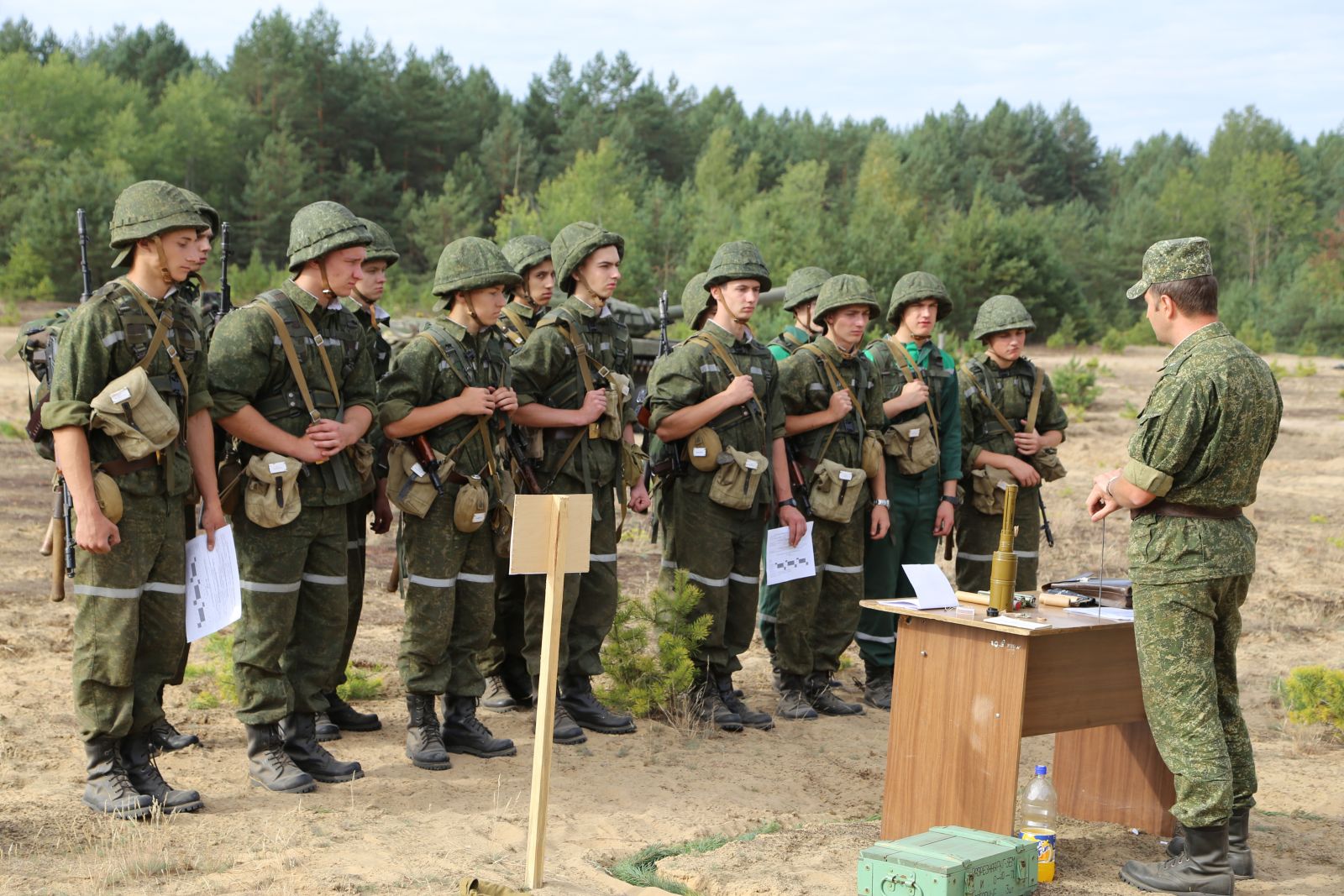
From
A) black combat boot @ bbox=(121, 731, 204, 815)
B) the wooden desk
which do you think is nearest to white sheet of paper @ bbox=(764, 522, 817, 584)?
the wooden desk

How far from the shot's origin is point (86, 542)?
5.13m

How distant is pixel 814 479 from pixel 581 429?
1554mm

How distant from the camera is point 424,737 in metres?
6.49

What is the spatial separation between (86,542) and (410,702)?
197 centimetres

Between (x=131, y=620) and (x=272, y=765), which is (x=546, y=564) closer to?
(x=131, y=620)

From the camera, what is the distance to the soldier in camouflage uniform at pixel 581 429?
7.00 m

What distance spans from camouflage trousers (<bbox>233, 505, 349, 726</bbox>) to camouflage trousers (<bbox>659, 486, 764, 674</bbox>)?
209 centimetres

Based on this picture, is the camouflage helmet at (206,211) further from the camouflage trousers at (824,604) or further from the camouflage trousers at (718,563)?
the camouflage trousers at (824,604)

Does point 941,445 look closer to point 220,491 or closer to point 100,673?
point 220,491

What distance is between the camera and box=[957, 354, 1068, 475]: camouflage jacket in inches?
344

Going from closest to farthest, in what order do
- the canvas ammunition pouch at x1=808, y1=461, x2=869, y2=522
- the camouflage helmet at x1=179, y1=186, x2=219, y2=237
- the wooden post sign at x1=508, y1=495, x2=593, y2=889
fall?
the wooden post sign at x1=508, y1=495, x2=593, y2=889 < the camouflage helmet at x1=179, y1=186, x2=219, y2=237 < the canvas ammunition pouch at x1=808, y1=461, x2=869, y2=522

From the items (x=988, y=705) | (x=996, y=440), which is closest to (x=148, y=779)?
(x=988, y=705)

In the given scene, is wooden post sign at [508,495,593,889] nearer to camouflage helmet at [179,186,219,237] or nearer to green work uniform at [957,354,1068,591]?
camouflage helmet at [179,186,219,237]

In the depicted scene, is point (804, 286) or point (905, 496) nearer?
point (905, 496)
